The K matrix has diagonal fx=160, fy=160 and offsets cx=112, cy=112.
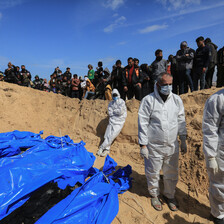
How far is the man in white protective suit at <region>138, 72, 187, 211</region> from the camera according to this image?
2152 mm

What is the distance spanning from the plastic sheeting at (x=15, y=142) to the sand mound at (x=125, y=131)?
34.3 inches

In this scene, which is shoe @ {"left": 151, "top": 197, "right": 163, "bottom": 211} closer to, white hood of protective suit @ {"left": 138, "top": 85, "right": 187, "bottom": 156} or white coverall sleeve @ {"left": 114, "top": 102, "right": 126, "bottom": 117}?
white hood of protective suit @ {"left": 138, "top": 85, "right": 187, "bottom": 156}

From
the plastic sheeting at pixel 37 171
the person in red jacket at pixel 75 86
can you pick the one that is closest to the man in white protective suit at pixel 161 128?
the plastic sheeting at pixel 37 171

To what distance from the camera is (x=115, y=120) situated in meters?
4.42

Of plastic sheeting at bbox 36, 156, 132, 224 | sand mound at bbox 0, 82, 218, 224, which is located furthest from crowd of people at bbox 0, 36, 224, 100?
plastic sheeting at bbox 36, 156, 132, 224

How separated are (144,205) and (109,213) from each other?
0.62 meters

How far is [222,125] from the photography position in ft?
6.00

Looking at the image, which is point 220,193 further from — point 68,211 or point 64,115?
point 64,115

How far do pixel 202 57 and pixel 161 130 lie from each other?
3088 millimetres

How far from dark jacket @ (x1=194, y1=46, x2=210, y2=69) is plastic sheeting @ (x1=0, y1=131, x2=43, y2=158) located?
4.64 m

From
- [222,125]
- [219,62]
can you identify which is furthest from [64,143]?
[219,62]

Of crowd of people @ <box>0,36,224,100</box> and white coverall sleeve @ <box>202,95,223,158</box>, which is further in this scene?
crowd of people @ <box>0,36,224,100</box>

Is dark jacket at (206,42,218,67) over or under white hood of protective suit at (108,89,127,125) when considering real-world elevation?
over

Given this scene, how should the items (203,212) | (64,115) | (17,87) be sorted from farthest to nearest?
1. (17,87)
2. (64,115)
3. (203,212)
